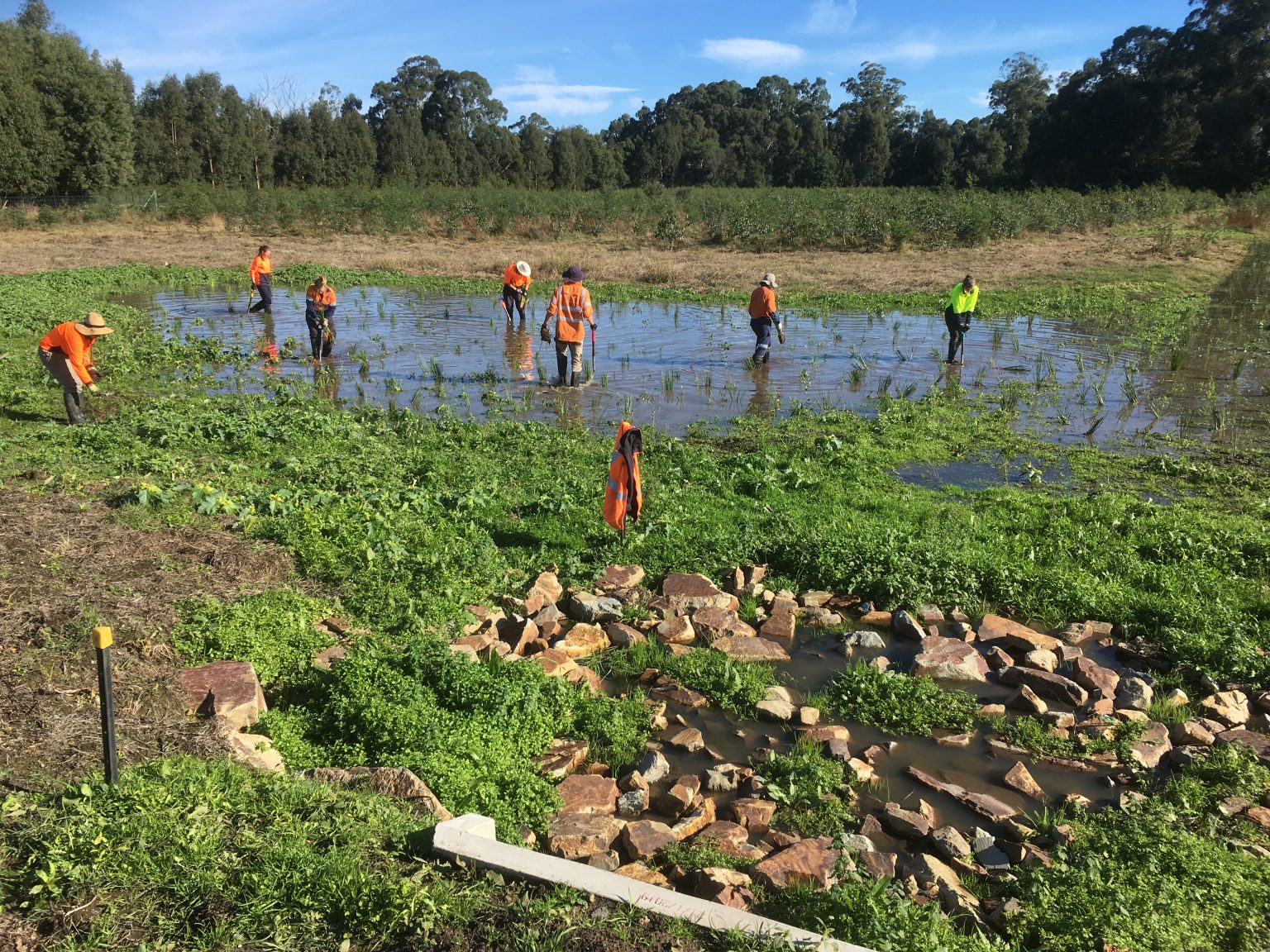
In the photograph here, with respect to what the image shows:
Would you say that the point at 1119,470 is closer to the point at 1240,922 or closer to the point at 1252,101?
the point at 1240,922

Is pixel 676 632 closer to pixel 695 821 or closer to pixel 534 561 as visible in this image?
pixel 534 561

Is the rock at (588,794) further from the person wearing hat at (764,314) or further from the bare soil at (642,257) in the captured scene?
the bare soil at (642,257)

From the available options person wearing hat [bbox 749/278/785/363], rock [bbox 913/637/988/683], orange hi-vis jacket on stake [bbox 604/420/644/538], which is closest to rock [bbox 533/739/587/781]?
rock [bbox 913/637/988/683]

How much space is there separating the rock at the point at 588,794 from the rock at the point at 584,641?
1.57 m

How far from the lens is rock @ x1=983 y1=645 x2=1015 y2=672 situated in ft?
21.7

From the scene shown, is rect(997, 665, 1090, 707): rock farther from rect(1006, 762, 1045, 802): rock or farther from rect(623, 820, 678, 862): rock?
rect(623, 820, 678, 862): rock

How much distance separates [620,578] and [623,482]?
3.01 ft

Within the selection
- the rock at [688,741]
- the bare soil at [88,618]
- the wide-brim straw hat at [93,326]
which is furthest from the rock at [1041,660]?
the wide-brim straw hat at [93,326]

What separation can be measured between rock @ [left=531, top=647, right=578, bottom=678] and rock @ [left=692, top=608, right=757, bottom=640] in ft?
3.64

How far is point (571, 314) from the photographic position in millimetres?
14266

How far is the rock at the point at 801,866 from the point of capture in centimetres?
431

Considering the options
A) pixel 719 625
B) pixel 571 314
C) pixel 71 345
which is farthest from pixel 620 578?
pixel 71 345

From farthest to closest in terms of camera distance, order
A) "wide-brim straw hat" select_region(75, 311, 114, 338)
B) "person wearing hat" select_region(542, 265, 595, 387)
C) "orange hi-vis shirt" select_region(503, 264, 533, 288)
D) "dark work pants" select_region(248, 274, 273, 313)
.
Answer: "dark work pants" select_region(248, 274, 273, 313)
"orange hi-vis shirt" select_region(503, 264, 533, 288)
"person wearing hat" select_region(542, 265, 595, 387)
"wide-brim straw hat" select_region(75, 311, 114, 338)

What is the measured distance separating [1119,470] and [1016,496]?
2124 millimetres
